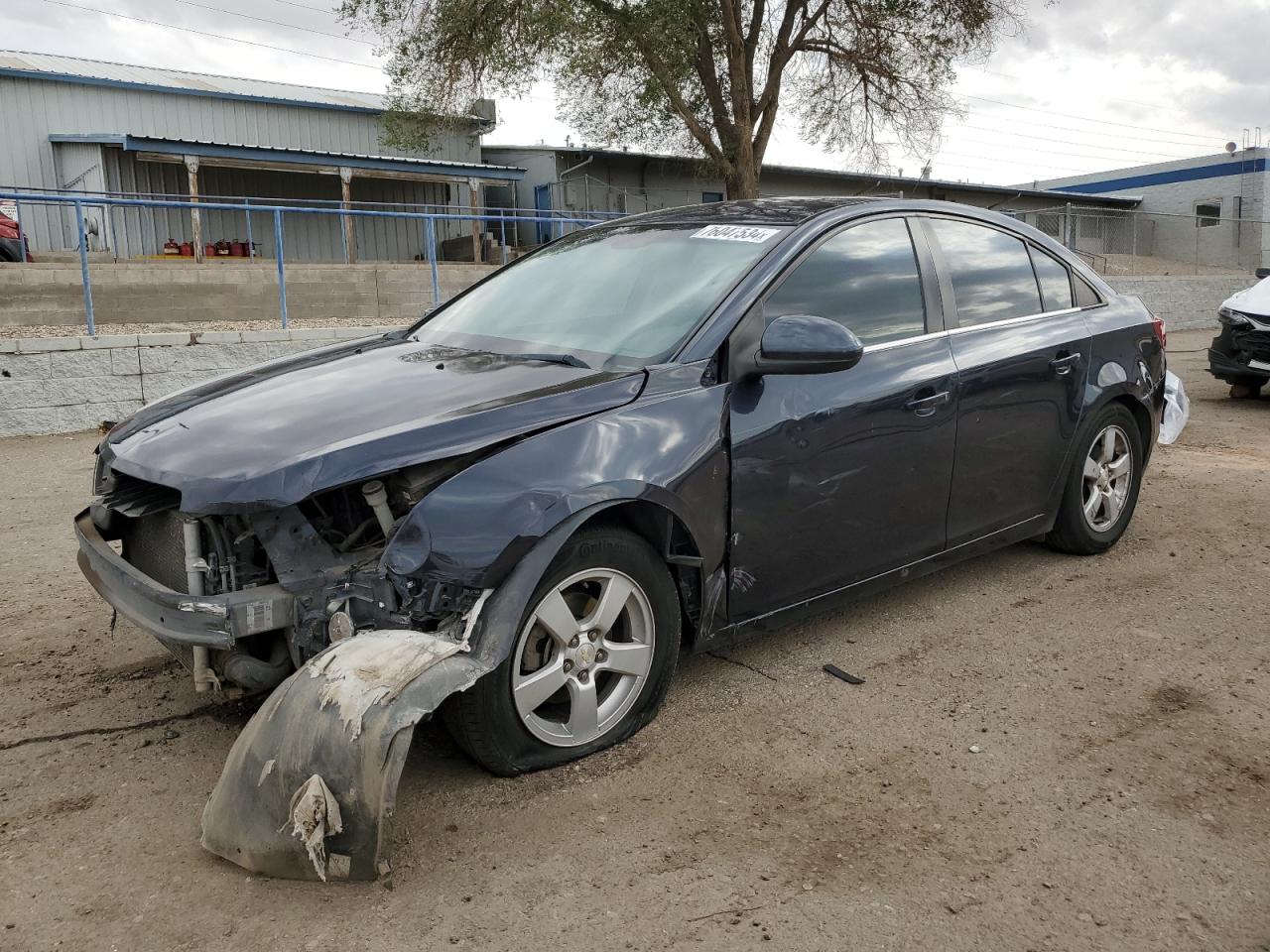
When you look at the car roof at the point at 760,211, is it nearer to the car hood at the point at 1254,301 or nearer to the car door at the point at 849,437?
the car door at the point at 849,437

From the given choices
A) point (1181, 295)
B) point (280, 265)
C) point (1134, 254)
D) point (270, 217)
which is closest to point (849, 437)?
point (280, 265)

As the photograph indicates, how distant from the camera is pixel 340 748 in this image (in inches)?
96.0

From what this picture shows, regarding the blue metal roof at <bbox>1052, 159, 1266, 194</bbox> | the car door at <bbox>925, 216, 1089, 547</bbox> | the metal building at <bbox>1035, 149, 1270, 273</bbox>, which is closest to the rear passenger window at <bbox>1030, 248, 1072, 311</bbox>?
the car door at <bbox>925, 216, 1089, 547</bbox>

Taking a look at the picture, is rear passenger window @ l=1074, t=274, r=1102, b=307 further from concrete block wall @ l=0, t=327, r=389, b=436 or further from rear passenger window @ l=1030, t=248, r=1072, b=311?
concrete block wall @ l=0, t=327, r=389, b=436

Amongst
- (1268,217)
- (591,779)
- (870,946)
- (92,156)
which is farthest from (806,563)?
(1268,217)

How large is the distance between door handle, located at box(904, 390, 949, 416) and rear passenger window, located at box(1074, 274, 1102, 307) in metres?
1.36

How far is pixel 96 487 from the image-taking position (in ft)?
10.9

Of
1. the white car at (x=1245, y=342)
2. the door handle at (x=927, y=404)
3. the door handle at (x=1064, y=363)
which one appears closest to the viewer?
the door handle at (x=927, y=404)

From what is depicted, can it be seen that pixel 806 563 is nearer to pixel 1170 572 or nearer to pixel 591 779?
pixel 591 779

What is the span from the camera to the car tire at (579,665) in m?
2.83

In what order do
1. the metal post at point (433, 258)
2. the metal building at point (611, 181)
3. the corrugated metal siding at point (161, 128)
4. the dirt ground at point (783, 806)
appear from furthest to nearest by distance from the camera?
the metal building at point (611, 181) → the corrugated metal siding at point (161, 128) → the metal post at point (433, 258) → the dirt ground at point (783, 806)

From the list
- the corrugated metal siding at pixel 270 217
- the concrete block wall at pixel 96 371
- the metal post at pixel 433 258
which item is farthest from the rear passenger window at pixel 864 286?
the metal post at pixel 433 258

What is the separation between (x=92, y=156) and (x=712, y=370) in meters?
24.7

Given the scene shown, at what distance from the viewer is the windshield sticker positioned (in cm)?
374
